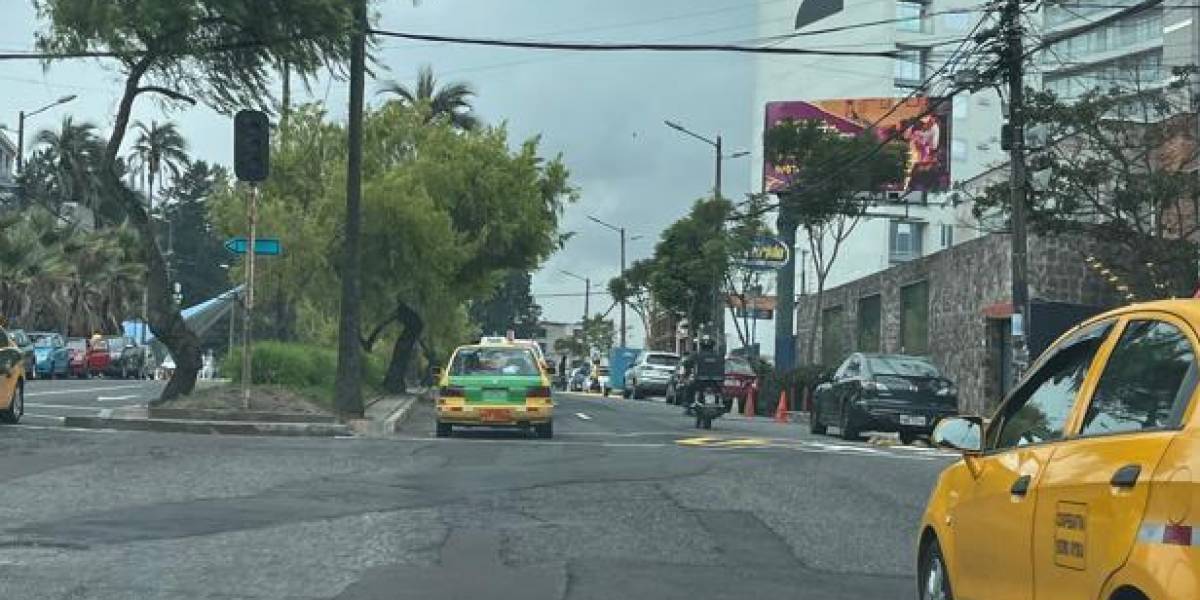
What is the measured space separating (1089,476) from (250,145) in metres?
17.4

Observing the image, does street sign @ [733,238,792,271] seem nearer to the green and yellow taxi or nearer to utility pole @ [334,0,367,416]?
utility pole @ [334,0,367,416]

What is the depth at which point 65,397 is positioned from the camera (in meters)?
28.1

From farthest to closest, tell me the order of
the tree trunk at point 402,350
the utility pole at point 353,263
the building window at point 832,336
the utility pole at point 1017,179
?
the building window at point 832,336
the tree trunk at point 402,350
the utility pole at point 1017,179
the utility pole at point 353,263

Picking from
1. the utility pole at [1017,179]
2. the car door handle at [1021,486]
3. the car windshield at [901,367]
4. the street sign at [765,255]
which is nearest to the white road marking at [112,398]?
the car windshield at [901,367]

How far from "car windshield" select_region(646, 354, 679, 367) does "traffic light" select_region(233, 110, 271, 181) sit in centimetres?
2837

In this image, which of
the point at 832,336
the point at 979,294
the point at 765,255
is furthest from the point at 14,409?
the point at 832,336

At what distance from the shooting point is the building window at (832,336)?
150 feet

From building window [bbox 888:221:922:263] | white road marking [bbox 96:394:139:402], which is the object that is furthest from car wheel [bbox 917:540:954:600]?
building window [bbox 888:221:922:263]

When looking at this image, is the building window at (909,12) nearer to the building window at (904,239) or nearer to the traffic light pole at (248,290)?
the building window at (904,239)

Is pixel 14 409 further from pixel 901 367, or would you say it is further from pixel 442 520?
pixel 901 367

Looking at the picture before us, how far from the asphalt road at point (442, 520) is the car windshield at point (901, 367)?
4999mm

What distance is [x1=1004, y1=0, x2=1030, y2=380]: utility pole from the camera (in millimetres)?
22406

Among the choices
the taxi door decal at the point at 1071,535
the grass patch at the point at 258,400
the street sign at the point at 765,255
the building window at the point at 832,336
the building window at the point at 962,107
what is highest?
the building window at the point at 962,107

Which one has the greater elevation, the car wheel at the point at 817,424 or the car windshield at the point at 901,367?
the car windshield at the point at 901,367
